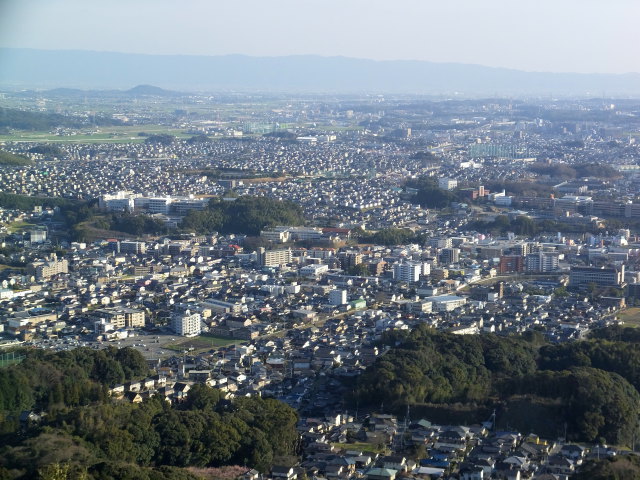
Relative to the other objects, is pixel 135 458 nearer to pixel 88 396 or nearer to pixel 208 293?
pixel 88 396

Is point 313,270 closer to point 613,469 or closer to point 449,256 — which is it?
point 449,256

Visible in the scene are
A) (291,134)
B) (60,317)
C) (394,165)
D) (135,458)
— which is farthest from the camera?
(291,134)

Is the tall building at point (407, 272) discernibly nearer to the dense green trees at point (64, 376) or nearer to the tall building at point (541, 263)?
the tall building at point (541, 263)

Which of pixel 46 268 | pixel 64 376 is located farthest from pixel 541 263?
pixel 64 376

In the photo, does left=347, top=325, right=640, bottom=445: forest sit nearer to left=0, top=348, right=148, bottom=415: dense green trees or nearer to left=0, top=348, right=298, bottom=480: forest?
left=0, top=348, right=298, bottom=480: forest

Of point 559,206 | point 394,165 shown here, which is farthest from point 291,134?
point 559,206
